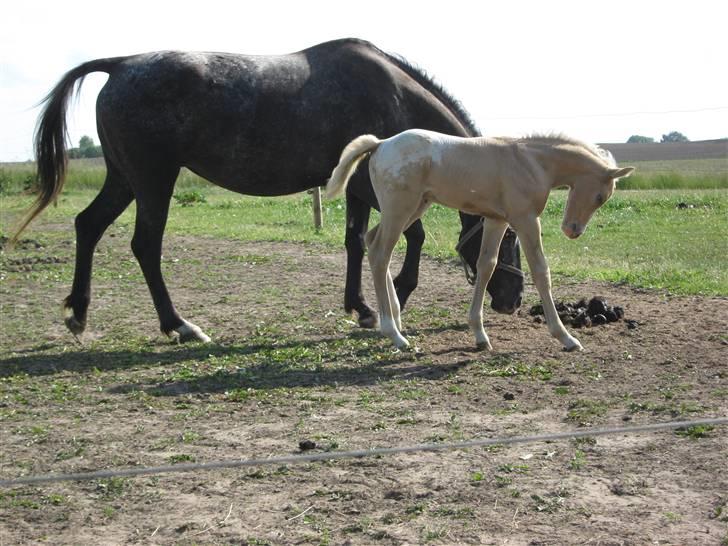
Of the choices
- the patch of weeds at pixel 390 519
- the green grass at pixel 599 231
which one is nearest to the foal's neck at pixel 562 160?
the green grass at pixel 599 231

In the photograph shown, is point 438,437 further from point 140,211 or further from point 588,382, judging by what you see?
point 140,211

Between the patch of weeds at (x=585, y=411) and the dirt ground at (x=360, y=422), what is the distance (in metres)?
0.02

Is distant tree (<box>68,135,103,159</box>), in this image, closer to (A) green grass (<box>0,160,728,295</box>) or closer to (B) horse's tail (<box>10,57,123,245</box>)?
(A) green grass (<box>0,160,728,295</box>)

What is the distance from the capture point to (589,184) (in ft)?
26.1

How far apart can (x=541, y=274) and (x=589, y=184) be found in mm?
812

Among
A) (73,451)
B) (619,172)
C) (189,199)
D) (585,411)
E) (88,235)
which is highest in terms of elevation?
(619,172)

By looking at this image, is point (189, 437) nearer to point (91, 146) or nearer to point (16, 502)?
point (16, 502)

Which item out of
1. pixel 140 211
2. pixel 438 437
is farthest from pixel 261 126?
pixel 438 437

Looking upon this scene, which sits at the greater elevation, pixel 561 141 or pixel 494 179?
pixel 561 141

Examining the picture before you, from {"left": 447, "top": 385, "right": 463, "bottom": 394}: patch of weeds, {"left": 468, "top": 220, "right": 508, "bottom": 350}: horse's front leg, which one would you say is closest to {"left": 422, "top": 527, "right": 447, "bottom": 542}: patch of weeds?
{"left": 447, "top": 385, "right": 463, "bottom": 394}: patch of weeds

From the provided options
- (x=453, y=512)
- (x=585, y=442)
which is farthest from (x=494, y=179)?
(x=453, y=512)

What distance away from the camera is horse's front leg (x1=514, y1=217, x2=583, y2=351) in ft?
25.5

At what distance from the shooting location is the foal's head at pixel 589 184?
7.91m

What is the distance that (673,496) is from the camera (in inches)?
185
